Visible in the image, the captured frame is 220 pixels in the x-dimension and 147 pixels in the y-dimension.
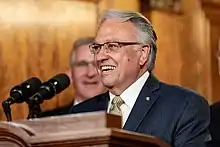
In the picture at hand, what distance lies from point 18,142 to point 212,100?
9.80 feet

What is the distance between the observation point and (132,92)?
2.32m

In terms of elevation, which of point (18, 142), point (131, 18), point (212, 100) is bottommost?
point (212, 100)

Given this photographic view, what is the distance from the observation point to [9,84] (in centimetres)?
353

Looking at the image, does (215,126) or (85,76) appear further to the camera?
(85,76)

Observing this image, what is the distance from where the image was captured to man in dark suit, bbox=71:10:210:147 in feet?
7.12

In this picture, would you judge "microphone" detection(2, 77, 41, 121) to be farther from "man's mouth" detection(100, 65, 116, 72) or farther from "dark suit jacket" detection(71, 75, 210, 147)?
"dark suit jacket" detection(71, 75, 210, 147)

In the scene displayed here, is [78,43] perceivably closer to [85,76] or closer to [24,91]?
[85,76]

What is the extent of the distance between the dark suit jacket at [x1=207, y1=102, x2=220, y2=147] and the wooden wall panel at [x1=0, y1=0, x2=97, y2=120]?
1.03 m

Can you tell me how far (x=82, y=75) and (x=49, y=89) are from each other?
1.21m

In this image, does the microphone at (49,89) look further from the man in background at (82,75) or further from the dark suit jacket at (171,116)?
the man in background at (82,75)

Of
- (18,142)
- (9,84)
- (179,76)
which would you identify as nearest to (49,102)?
(9,84)

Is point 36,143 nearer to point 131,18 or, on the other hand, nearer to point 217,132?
point 131,18

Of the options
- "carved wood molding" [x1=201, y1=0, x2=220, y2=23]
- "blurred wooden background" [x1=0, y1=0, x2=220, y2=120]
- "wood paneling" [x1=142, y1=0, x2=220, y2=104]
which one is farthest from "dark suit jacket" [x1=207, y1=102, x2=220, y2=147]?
"carved wood molding" [x1=201, y1=0, x2=220, y2=23]

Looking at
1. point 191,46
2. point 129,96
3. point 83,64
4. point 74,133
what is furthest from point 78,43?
point 74,133
